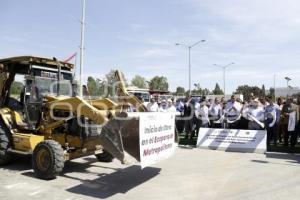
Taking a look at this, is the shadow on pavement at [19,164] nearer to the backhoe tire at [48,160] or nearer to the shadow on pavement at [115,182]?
the backhoe tire at [48,160]

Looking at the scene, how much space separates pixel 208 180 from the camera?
841 cm

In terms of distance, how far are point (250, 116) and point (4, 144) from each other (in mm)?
8461

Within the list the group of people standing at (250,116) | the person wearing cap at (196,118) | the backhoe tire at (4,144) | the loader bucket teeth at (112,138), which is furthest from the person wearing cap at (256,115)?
the backhoe tire at (4,144)

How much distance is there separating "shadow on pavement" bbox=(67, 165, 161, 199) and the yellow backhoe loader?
0.75m

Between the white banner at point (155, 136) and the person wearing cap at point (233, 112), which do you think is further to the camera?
the person wearing cap at point (233, 112)

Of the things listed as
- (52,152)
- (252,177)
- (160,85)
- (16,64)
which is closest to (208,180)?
(252,177)

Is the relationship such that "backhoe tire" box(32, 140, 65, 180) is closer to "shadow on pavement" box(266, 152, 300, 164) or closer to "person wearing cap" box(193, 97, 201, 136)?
"shadow on pavement" box(266, 152, 300, 164)

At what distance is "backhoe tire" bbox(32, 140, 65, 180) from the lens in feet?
26.5

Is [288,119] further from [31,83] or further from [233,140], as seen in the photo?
[31,83]

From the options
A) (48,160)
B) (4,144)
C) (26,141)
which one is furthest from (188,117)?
(48,160)

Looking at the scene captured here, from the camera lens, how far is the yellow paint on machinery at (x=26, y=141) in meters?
8.88

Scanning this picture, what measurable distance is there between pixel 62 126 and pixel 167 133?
265cm

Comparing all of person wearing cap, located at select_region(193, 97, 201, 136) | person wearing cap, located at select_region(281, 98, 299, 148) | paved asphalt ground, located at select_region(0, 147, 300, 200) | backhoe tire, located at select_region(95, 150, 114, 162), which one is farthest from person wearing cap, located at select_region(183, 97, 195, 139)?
backhoe tire, located at select_region(95, 150, 114, 162)

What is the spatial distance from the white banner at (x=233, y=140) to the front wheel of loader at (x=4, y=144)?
6839mm
